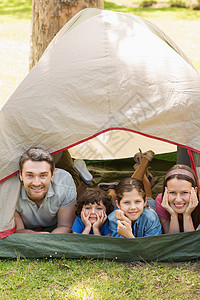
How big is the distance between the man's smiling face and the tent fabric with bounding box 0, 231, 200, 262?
32 centimetres

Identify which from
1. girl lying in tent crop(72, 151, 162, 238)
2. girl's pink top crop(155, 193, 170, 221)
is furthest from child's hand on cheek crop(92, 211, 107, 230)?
girl's pink top crop(155, 193, 170, 221)

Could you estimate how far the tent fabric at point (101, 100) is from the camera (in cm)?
334

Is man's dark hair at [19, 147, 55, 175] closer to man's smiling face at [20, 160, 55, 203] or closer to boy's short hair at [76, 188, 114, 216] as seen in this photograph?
man's smiling face at [20, 160, 55, 203]

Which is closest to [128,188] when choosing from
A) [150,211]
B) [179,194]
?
[150,211]

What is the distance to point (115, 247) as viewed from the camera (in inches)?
126

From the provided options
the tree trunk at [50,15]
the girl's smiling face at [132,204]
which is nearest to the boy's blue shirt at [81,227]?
the girl's smiling face at [132,204]

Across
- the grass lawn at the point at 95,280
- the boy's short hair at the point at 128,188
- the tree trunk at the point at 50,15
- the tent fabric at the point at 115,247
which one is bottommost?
the grass lawn at the point at 95,280

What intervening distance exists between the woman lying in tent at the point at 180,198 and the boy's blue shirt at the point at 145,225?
0.33ft

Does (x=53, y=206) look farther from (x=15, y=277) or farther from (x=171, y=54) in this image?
(x=171, y=54)

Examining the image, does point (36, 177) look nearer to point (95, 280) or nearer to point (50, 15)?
point (95, 280)

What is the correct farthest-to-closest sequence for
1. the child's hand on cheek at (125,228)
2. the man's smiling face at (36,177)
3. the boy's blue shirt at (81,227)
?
the boy's blue shirt at (81,227)
the man's smiling face at (36,177)
the child's hand on cheek at (125,228)

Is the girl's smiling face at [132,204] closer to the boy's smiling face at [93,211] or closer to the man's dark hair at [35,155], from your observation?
the boy's smiling face at [93,211]

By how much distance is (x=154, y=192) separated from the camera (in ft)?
14.9

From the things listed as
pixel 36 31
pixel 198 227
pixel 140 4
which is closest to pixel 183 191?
pixel 198 227
